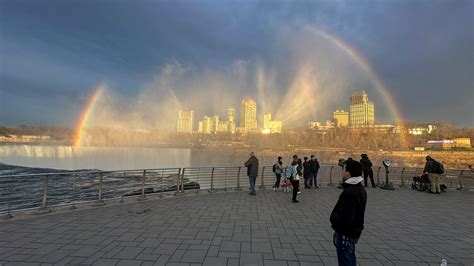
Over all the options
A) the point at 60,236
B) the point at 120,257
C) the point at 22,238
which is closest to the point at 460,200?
the point at 120,257

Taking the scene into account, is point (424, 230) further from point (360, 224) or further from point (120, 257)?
point (120, 257)

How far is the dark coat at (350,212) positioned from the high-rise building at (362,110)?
153m

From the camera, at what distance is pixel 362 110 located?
144m

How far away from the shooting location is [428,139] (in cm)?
12588

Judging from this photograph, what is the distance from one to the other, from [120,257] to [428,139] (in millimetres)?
156697

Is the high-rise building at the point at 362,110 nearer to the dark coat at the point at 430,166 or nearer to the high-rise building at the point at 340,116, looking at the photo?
the high-rise building at the point at 340,116

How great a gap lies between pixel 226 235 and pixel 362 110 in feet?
515

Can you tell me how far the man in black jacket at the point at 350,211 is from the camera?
11.9 feet

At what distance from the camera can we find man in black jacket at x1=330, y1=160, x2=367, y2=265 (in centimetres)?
363

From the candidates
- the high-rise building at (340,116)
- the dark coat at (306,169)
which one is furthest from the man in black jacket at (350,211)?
the high-rise building at (340,116)

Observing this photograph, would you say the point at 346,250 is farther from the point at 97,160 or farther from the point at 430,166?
the point at 97,160

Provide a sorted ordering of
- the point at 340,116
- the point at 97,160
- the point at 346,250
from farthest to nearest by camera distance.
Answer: the point at 340,116 < the point at 97,160 < the point at 346,250

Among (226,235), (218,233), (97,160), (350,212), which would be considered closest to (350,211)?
(350,212)

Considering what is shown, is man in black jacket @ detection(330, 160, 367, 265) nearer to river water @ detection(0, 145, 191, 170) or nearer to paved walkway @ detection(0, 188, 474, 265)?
paved walkway @ detection(0, 188, 474, 265)
